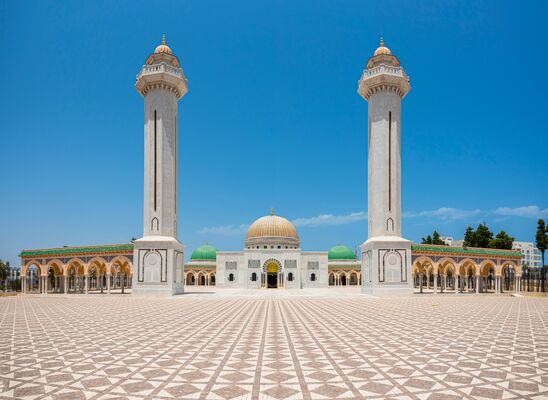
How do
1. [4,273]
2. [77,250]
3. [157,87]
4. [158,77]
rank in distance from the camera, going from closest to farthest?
[158,77]
[157,87]
[77,250]
[4,273]

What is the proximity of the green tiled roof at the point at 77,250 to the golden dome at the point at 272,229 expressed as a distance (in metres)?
26.7

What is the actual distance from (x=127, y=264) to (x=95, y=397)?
3481 cm

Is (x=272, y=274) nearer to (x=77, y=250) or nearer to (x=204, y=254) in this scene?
(x=204, y=254)

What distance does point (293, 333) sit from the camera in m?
12.2

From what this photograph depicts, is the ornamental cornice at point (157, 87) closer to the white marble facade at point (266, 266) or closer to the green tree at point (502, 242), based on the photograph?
the white marble facade at point (266, 266)

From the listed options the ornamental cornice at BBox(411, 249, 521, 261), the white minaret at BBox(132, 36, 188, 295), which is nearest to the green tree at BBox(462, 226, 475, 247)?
the ornamental cornice at BBox(411, 249, 521, 261)

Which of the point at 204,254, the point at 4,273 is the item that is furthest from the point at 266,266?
the point at 4,273

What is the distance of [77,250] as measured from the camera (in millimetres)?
37906

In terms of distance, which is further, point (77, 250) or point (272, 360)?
point (77, 250)

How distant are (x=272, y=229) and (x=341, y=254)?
548 inches

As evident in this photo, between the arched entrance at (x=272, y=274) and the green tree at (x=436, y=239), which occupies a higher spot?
the green tree at (x=436, y=239)

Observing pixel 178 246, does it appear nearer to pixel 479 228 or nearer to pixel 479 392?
pixel 479 392

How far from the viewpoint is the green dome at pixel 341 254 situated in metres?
68.4

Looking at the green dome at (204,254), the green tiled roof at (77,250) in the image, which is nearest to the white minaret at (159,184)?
the green tiled roof at (77,250)
